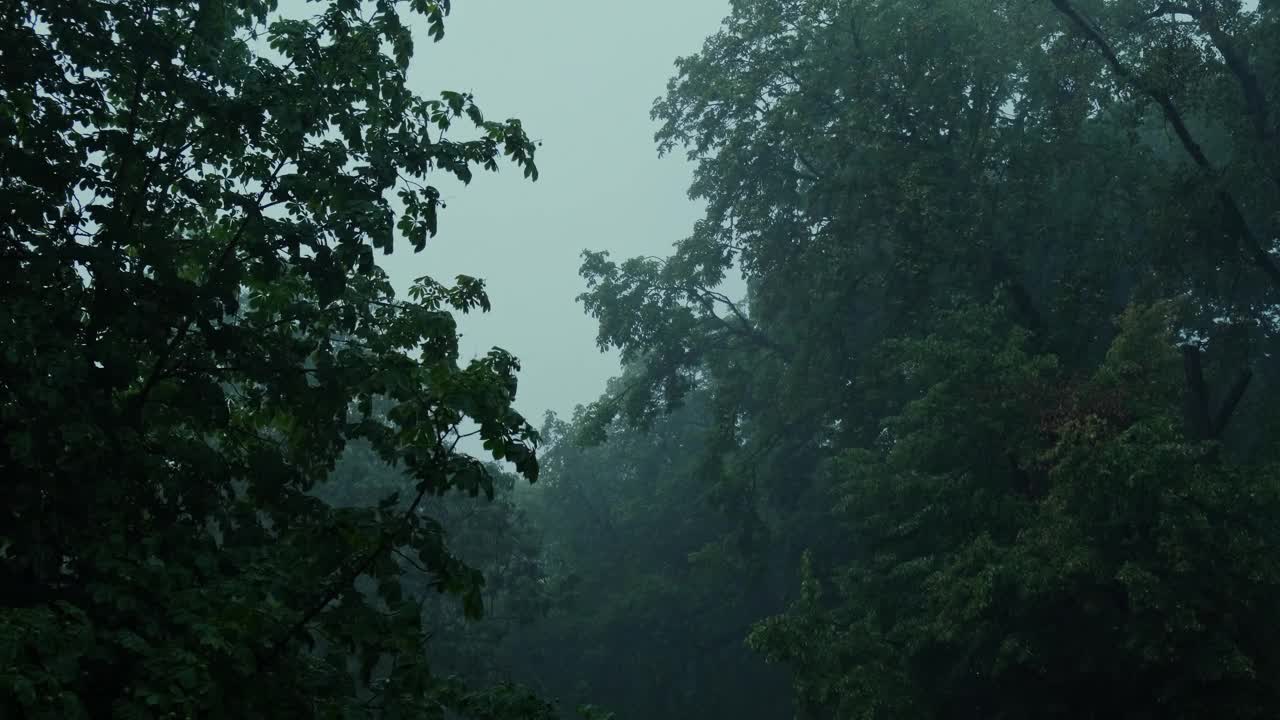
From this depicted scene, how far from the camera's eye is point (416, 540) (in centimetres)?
588

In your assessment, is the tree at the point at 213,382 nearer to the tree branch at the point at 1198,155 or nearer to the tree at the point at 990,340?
the tree at the point at 990,340

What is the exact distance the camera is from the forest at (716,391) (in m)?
5.72

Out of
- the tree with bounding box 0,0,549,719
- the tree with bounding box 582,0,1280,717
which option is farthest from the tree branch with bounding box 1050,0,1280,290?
the tree with bounding box 0,0,549,719

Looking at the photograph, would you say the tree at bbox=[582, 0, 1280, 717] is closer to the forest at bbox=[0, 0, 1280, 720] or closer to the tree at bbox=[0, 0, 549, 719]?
the forest at bbox=[0, 0, 1280, 720]

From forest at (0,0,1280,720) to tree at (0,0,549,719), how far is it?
0.12 ft

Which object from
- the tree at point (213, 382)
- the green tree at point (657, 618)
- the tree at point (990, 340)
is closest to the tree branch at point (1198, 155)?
the tree at point (990, 340)

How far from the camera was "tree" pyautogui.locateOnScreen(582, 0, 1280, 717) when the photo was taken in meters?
13.2

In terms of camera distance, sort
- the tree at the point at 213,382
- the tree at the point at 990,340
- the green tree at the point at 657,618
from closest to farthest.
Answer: the tree at the point at 213,382
the tree at the point at 990,340
the green tree at the point at 657,618

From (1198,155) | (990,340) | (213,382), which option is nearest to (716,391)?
(990,340)

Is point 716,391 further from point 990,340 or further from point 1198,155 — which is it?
point 1198,155

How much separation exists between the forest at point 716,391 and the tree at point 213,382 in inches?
1.4

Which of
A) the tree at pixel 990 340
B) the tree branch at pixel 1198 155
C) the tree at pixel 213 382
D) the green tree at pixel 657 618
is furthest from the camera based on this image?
the green tree at pixel 657 618

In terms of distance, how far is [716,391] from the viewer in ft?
91.6

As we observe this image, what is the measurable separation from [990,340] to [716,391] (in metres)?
11.8
